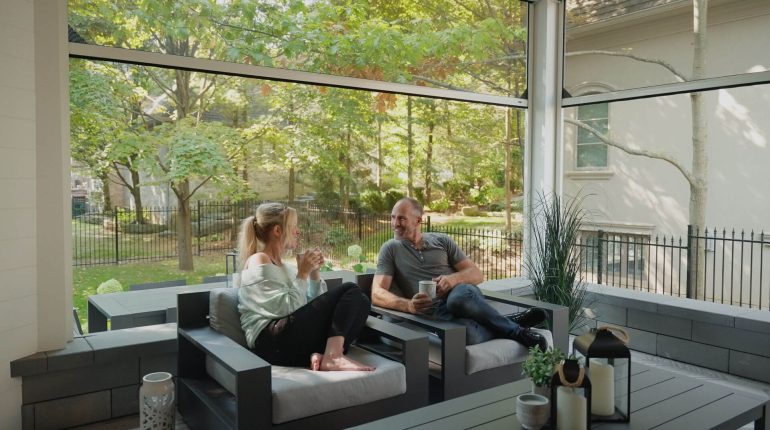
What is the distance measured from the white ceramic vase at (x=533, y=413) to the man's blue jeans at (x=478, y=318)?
1261 mm

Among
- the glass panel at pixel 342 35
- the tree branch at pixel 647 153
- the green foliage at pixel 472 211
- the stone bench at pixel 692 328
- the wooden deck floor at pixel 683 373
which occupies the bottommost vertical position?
the wooden deck floor at pixel 683 373

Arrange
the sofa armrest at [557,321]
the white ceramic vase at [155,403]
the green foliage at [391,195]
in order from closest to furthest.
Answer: the white ceramic vase at [155,403] → the sofa armrest at [557,321] → the green foliage at [391,195]

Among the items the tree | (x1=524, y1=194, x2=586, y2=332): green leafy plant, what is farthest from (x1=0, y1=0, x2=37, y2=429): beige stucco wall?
the tree

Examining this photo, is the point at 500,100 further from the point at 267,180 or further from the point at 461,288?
the point at 267,180

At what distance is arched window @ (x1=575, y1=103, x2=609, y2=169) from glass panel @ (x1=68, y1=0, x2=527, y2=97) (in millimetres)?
→ 3824

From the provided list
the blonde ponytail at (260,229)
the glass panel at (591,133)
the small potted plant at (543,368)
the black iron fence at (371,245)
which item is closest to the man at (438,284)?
the blonde ponytail at (260,229)

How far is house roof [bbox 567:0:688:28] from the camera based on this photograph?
506 centimetres

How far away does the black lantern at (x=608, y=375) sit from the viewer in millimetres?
2131

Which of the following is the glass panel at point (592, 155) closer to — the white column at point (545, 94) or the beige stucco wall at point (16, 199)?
the white column at point (545, 94)

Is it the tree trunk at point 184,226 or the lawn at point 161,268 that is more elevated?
the tree trunk at point 184,226

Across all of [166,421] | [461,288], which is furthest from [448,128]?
[166,421]

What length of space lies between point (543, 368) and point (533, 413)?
0.18m

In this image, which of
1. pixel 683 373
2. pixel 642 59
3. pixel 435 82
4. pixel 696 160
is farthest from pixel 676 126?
pixel 683 373

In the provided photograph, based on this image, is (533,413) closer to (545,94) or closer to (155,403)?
(155,403)
